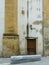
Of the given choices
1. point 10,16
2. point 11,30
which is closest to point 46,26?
point 11,30

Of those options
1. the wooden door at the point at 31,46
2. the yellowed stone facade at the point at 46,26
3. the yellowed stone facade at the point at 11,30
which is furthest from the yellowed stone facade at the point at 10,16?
the yellowed stone facade at the point at 46,26

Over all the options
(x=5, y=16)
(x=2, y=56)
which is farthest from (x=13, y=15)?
(x=2, y=56)

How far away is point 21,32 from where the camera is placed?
561 inches

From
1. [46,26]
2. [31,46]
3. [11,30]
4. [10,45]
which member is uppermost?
[46,26]

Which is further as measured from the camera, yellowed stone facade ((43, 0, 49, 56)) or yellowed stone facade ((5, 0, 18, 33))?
yellowed stone facade ((43, 0, 49, 56))

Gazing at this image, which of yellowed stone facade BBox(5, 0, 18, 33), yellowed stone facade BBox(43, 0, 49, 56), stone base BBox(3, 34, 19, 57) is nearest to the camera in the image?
stone base BBox(3, 34, 19, 57)

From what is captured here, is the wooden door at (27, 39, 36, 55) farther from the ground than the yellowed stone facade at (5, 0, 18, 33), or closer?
closer

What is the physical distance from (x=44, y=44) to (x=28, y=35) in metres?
0.96

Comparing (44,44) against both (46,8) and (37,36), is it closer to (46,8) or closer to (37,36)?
(37,36)

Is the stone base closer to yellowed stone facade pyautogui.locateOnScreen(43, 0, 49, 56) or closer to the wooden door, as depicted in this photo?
the wooden door

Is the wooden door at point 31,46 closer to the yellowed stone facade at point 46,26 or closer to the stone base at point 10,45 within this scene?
the yellowed stone facade at point 46,26

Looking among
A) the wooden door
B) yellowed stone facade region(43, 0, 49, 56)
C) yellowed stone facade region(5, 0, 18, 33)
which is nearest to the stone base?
yellowed stone facade region(5, 0, 18, 33)

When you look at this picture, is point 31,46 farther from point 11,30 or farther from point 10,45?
point 11,30

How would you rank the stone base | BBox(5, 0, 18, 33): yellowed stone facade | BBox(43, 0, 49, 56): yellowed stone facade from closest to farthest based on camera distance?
1. the stone base
2. BBox(5, 0, 18, 33): yellowed stone facade
3. BBox(43, 0, 49, 56): yellowed stone facade
